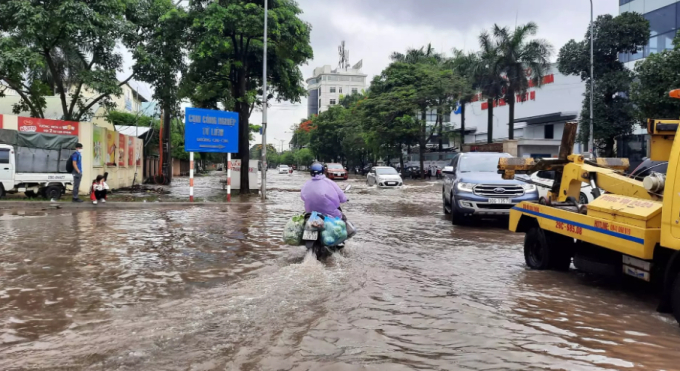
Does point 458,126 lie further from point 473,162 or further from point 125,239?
point 125,239

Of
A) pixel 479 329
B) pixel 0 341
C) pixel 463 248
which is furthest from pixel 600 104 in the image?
pixel 0 341


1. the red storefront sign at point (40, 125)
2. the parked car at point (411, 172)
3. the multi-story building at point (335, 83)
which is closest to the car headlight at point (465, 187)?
the red storefront sign at point (40, 125)

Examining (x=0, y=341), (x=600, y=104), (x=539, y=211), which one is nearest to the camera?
(x=0, y=341)

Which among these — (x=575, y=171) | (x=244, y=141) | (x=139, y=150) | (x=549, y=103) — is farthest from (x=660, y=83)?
(x=549, y=103)

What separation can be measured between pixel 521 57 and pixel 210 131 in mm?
26525

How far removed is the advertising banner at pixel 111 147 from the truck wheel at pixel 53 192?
4.66m

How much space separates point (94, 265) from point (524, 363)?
20.4 ft

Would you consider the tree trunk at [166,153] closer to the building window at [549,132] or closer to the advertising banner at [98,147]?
the advertising banner at [98,147]

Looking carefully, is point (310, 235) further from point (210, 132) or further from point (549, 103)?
point (549, 103)

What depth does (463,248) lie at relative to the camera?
973 centimetres

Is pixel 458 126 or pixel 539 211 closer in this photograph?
pixel 539 211

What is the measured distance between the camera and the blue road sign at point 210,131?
1989 centimetres

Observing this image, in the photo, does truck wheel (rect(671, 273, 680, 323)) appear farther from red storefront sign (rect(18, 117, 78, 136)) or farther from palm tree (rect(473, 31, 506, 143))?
palm tree (rect(473, 31, 506, 143))

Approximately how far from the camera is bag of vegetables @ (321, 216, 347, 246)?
7.79 meters
